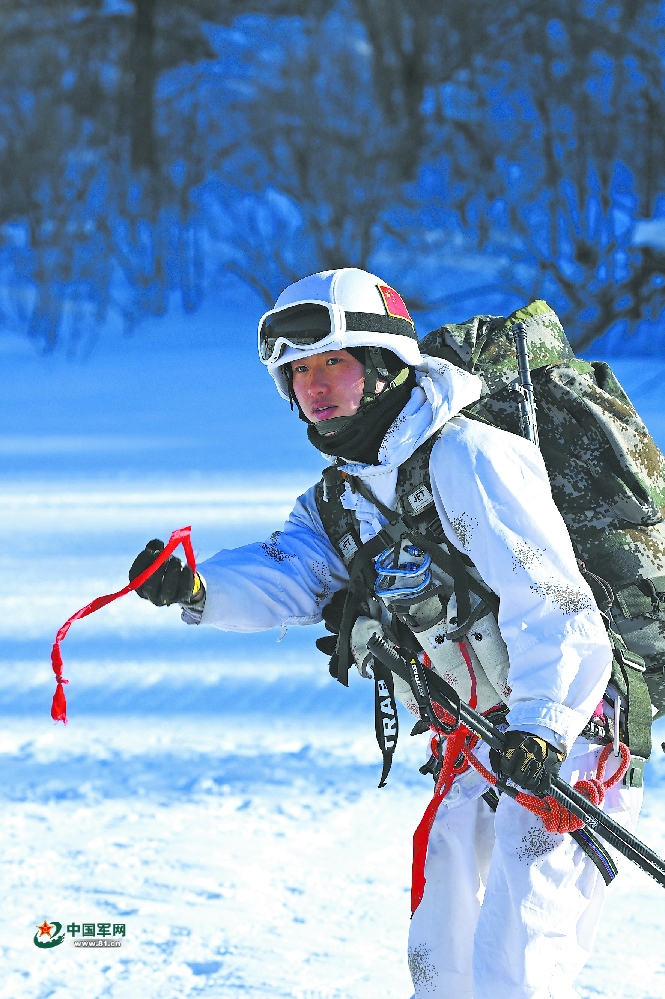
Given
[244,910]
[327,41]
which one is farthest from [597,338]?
[244,910]

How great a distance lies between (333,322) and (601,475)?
0.64m

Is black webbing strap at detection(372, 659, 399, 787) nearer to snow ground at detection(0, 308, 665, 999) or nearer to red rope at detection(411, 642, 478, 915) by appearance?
red rope at detection(411, 642, 478, 915)

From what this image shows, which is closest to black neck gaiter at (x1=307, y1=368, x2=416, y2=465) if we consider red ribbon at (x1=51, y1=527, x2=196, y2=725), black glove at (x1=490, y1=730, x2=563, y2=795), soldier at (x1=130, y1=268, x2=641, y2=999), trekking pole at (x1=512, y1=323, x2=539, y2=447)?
soldier at (x1=130, y1=268, x2=641, y2=999)

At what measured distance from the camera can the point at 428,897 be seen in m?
2.62

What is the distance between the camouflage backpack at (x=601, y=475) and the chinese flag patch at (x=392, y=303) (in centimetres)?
19

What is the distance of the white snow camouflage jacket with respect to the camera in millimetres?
2174

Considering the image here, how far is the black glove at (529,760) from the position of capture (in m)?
2.12

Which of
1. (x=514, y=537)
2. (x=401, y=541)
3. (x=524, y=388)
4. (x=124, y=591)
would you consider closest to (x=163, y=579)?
(x=124, y=591)

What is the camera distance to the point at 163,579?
8.25 ft

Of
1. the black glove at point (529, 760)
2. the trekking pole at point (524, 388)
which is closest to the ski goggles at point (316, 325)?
the trekking pole at point (524, 388)

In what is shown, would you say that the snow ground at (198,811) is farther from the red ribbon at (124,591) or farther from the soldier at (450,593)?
the red ribbon at (124,591)

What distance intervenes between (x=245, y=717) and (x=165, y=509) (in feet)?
13.7

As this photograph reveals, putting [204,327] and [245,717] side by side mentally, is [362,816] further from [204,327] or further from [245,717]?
[204,327]

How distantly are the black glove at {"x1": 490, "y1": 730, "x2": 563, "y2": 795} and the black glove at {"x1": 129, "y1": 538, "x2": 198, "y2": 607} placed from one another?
78 centimetres
